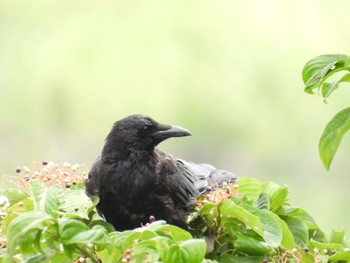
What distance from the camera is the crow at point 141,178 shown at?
3.05 meters

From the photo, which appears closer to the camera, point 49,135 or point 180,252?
point 180,252

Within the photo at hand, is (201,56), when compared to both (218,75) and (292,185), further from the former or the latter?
(292,185)

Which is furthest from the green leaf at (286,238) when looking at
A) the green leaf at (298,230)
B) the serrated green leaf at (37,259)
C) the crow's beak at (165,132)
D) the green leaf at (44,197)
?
the crow's beak at (165,132)

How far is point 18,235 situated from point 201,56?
5.78 metres

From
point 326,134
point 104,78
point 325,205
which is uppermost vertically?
point 326,134

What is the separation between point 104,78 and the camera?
23.9 ft

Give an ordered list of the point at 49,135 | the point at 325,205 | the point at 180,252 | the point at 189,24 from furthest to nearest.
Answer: the point at 189,24, the point at 49,135, the point at 325,205, the point at 180,252

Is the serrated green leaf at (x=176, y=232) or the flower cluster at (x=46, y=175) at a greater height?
the serrated green leaf at (x=176, y=232)

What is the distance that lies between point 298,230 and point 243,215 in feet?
0.84

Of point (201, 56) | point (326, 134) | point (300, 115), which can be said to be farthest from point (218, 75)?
point (326, 134)

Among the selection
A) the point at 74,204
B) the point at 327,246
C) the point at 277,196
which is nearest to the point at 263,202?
the point at 277,196

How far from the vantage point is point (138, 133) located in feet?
10.7

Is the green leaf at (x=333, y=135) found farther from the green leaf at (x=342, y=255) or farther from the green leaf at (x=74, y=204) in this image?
the green leaf at (x=74, y=204)

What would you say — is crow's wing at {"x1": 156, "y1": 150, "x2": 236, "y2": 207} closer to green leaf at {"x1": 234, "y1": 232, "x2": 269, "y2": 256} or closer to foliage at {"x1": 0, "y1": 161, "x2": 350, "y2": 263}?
foliage at {"x1": 0, "y1": 161, "x2": 350, "y2": 263}
